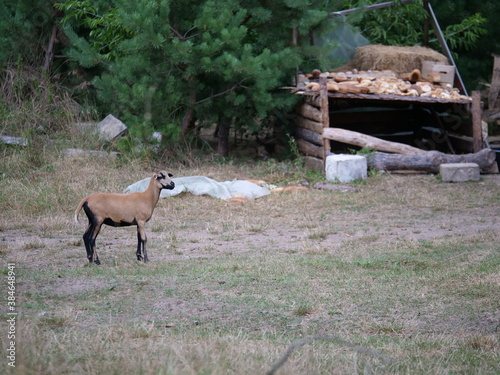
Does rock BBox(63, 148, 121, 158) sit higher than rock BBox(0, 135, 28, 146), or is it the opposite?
rock BBox(0, 135, 28, 146)

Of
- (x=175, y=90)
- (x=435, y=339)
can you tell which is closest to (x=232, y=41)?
(x=175, y=90)

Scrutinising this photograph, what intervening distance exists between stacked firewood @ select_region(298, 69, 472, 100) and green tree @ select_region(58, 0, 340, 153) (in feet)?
1.62

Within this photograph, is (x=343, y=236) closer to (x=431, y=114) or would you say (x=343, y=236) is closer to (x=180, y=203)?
(x=180, y=203)

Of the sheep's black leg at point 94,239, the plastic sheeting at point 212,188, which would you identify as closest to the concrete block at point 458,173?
the plastic sheeting at point 212,188

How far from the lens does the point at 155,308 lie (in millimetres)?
5418

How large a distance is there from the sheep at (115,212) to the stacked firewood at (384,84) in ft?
23.3

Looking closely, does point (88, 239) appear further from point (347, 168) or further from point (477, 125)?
point (477, 125)

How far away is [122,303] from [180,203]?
16.5 feet

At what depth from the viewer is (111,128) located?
13.9 metres

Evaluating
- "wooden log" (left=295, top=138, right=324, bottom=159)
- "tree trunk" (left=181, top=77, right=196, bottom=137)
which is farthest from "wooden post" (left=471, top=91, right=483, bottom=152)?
"tree trunk" (left=181, top=77, right=196, bottom=137)

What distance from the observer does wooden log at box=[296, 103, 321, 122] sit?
13.3 metres

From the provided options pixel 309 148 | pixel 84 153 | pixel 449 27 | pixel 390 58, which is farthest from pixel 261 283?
pixel 449 27

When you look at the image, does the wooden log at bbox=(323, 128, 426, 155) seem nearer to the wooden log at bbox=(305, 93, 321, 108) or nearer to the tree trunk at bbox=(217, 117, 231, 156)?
the wooden log at bbox=(305, 93, 321, 108)

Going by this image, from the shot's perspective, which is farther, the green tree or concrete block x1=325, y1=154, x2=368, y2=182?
the green tree
